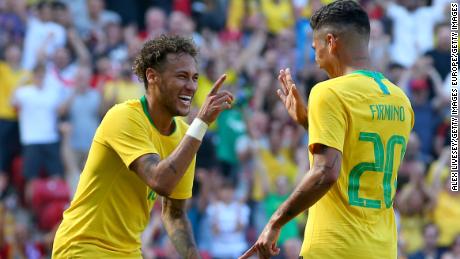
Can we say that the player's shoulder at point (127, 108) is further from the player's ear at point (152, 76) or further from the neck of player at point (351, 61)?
the neck of player at point (351, 61)

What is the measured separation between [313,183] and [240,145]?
896cm

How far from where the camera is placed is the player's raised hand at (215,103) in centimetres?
659

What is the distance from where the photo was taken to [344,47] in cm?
655

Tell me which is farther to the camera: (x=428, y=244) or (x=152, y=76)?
(x=428, y=244)

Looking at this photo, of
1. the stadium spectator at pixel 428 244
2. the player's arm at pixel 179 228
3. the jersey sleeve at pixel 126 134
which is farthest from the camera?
the stadium spectator at pixel 428 244

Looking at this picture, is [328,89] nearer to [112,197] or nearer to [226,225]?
[112,197]

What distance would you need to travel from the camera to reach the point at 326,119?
6156 mm

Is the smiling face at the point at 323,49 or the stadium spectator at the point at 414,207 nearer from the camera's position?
the smiling face at the point at 323,49

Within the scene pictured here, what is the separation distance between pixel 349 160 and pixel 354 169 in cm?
7

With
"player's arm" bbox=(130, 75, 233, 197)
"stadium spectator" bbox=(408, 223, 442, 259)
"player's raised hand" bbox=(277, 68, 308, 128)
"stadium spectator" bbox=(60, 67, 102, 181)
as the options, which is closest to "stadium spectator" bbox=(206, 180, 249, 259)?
"stadium spectator" bbox=(60, 67, 102, 181)

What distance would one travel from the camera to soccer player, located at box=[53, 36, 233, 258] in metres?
6.61

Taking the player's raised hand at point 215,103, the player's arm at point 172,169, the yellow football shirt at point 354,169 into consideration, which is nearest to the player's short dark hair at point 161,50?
the player's raised hand at point 215,103

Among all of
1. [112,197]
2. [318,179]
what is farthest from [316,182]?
[112,197]

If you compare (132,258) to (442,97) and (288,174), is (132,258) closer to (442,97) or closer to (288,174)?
(288,174)
